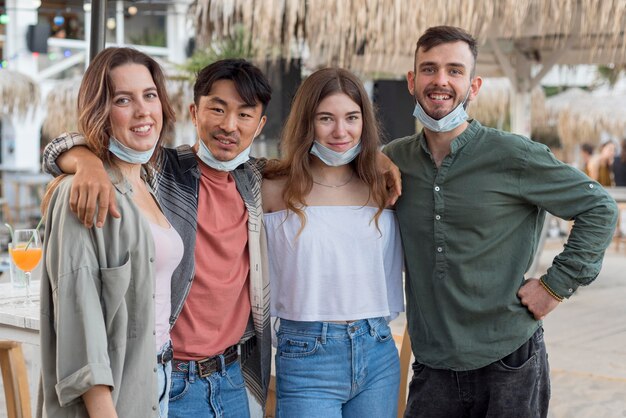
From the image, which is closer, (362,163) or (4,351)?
(362,163)

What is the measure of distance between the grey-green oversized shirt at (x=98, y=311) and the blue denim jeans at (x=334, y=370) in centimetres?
53

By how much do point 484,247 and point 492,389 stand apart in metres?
0.45

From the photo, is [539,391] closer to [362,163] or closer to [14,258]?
[362,163]

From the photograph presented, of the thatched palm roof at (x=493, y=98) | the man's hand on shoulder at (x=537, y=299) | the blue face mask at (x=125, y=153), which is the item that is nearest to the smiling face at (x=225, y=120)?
the blue face mask at (x=125, y=153)

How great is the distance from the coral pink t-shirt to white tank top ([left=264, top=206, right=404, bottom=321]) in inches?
6.3

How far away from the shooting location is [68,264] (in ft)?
6.11

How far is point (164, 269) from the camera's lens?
6.83 ft

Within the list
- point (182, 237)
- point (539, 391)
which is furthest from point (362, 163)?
point (539, 391)

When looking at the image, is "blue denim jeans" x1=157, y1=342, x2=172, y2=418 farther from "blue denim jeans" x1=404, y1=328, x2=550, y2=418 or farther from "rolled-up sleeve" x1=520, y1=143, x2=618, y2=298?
"rolled-up sleeve" x1=520, y1=143, x2=618, y2=298

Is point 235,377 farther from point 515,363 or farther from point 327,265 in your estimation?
point 515,363

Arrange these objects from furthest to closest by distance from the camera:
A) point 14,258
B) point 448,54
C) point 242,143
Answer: point 14,258, point 448,54, point 242,143

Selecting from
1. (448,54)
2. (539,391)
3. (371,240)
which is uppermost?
(448,54)

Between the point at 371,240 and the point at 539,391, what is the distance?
2.40 ft

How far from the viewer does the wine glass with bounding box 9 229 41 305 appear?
10.8 ft
